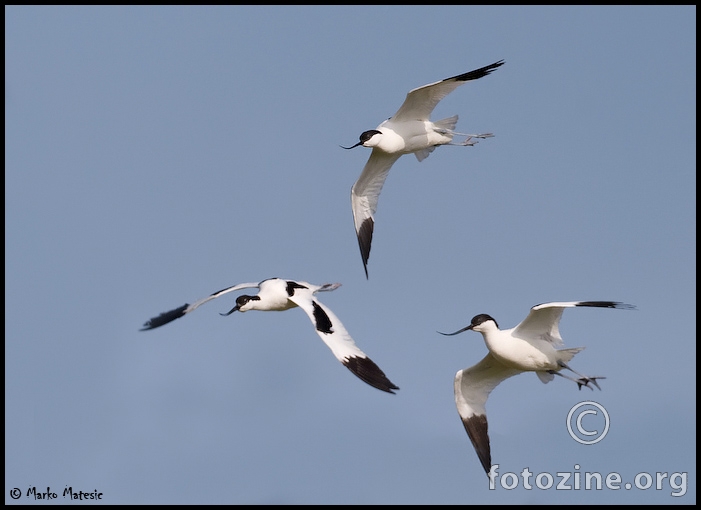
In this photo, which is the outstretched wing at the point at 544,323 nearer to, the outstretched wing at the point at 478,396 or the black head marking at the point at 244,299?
the outstretched wing at the point at 478,396

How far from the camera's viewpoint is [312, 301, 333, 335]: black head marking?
13.0m

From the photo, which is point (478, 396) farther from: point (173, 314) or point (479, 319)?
point (173, 314)

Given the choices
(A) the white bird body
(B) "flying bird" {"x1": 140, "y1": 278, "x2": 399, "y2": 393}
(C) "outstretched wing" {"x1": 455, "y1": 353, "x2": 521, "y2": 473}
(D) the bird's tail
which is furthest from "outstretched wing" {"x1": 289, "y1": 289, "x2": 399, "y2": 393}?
(D) the bird's tail

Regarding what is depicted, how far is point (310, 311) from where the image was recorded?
13398 millimetres

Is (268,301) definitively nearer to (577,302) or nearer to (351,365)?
(351,365)

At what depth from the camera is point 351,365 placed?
12477mm

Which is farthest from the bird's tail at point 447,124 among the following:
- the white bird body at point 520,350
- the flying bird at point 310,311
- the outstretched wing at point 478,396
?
the white bird body at point 520,350

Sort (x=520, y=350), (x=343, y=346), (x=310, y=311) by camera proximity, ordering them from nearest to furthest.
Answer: (x=343, y=346) < (x=520, y=350) < (x=310, y=311)

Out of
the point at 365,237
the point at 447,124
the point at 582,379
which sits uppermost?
the point at 447,124

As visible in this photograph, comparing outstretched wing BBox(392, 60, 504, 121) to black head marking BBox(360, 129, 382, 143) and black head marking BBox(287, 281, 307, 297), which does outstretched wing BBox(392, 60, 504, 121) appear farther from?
black head marking BBox(287, 281, 307, 297)

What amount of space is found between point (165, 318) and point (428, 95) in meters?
4.41

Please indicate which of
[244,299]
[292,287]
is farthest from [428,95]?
[244,299]

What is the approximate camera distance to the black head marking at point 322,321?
42.5 feet

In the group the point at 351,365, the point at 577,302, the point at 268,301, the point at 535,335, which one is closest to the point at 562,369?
the point at 535,335
